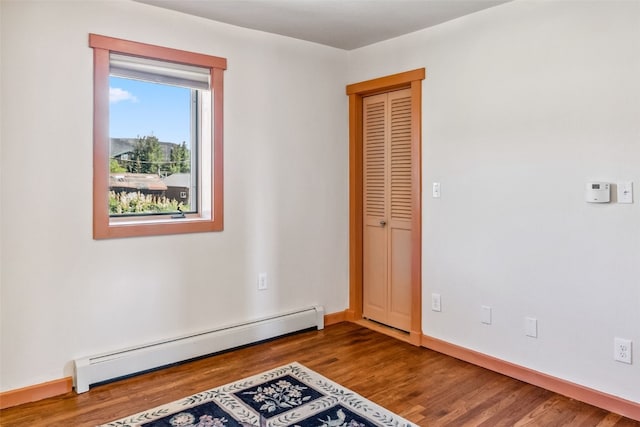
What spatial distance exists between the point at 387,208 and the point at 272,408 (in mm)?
1908

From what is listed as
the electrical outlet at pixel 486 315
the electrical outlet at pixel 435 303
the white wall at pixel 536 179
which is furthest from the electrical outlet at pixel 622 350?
the electrical outlet at pixel 435 303

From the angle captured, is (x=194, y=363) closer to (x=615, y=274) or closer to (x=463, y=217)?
(x=463, y=217)

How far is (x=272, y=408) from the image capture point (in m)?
2.41

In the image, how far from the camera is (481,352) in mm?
3008

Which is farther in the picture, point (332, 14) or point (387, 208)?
point (387, 208)

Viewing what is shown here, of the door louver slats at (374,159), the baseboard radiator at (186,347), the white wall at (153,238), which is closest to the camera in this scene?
the white wall at (153,238)

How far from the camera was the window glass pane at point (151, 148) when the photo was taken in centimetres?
291

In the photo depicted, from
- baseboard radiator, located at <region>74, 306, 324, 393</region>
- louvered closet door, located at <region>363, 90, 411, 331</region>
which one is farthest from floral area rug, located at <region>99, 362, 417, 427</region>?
louvered closet door, located at <region>363, 90, 411, 331</region>

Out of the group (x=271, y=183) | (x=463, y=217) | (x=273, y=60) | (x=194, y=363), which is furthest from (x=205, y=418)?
(x=273, y=60)

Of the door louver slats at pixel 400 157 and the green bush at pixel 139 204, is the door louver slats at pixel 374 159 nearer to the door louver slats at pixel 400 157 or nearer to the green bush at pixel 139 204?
the door louver slats at pixel 400 157

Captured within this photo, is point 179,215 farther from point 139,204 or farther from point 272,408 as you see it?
point 272,408

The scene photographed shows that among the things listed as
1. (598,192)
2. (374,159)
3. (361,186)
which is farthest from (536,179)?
(361,186)

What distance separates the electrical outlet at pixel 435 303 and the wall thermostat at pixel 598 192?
1.24 metres

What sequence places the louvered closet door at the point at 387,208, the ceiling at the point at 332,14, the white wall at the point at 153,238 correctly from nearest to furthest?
the white wall at the point at 153,238 → the ceiling at the point at 332,14 → the louvered closet door at the point at 387,208
